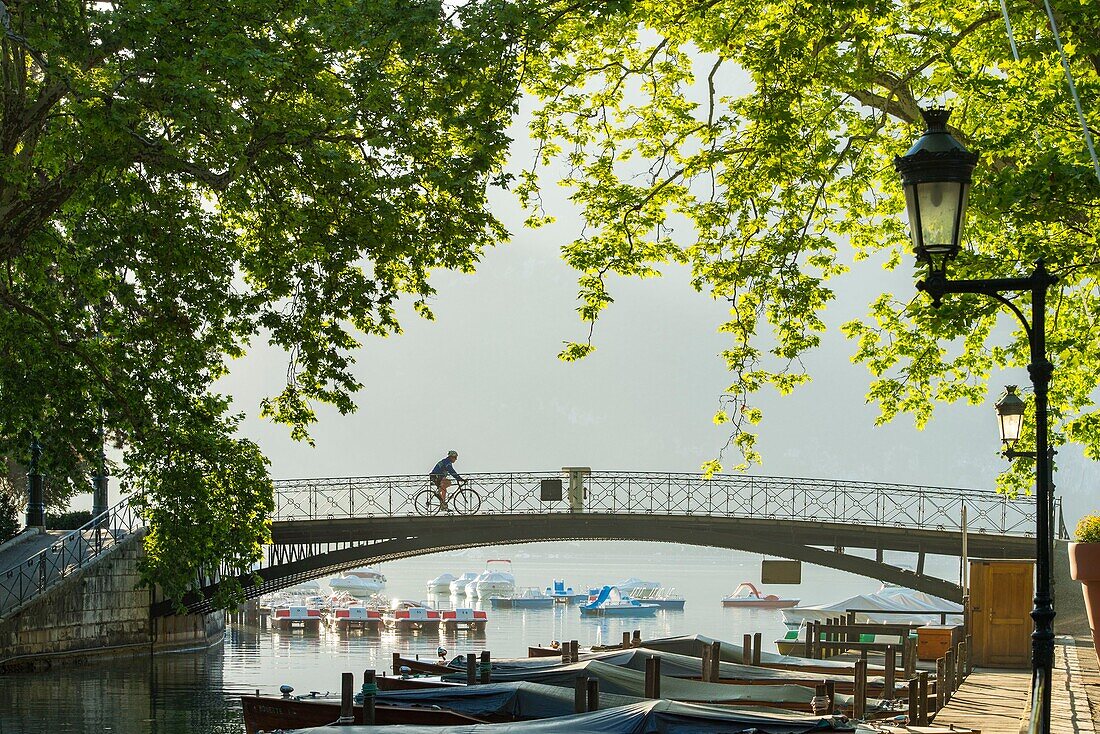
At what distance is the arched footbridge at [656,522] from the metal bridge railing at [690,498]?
6cm

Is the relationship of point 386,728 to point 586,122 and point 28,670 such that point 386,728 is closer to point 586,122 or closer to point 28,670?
point 586,122

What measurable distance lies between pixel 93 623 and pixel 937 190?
30387 mm

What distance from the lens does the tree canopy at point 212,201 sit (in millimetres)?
14367

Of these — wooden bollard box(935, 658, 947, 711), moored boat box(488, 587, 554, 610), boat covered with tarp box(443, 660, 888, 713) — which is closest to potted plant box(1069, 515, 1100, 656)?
wooden bollard box(935, 658, 947, 711)

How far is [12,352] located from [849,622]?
20026 mm

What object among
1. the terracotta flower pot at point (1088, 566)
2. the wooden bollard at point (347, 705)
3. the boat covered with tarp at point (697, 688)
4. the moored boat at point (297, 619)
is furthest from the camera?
the moored boat at point (297, 619)

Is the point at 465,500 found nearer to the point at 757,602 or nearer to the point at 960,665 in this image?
the point at 960,665

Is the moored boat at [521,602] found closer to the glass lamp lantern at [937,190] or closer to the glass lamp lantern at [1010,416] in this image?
the glass lamp lantern at [1010,416]

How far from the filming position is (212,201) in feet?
63.6

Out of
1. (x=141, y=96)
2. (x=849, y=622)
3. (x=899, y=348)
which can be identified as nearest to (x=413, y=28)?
(x=141, y=96)

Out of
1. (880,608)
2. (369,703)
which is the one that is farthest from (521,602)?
(369,703)

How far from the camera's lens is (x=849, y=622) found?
30859 mm

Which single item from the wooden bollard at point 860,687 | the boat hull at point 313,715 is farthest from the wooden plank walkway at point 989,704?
the boat hull at point 313,715

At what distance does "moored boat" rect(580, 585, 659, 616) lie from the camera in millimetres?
84812
